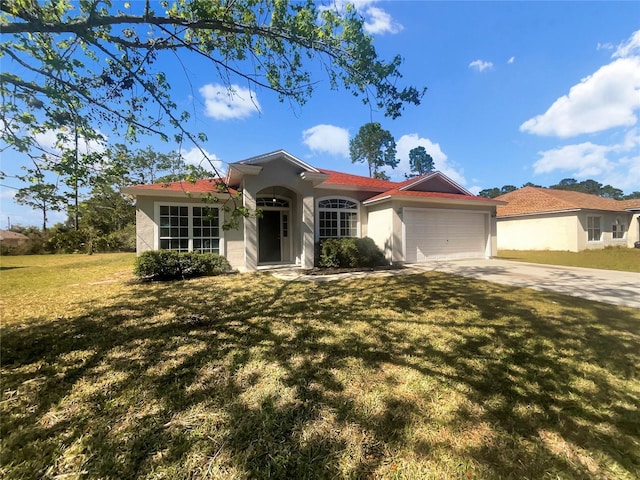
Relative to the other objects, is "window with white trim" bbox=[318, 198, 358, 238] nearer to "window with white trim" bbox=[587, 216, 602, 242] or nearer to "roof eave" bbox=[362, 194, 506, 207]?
"roof eave" bbox=[362, 194, 506, 207]

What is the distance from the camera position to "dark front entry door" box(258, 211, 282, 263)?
1362 cm

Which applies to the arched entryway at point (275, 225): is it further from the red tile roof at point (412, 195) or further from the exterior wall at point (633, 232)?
the exterior wall at point (633, 232)

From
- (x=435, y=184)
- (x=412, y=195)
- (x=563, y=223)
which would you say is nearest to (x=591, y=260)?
(x=563, y=223)

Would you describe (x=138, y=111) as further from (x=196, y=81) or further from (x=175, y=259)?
(x=175, y=259)

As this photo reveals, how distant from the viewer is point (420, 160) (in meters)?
48.9

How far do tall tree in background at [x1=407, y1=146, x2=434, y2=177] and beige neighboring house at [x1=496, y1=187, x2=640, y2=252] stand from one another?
2605cm

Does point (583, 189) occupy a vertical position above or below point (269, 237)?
above

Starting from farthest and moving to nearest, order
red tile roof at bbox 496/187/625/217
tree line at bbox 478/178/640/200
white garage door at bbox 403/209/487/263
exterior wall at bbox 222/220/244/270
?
tree line at bbox 478/178/640/200
red tile roof at bbox 496/187/625/217
white garage door at bbox 403/209/487/263
exterior wall at bbox 222/220/244/270

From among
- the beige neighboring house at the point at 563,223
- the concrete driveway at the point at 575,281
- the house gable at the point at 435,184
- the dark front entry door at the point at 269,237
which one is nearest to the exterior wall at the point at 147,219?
the dark front entry door at the point at 269,237

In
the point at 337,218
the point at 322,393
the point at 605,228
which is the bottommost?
the point at 322,393

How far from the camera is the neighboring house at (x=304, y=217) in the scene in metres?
10.3

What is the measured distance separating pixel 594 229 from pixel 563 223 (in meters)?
3.49

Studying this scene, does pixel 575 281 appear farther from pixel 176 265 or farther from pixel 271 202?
pixel 176 265

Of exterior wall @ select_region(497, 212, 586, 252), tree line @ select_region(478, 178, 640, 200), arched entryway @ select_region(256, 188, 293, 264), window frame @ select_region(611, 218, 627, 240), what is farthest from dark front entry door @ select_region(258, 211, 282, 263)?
tree line @ select_region(478, 178, 640, 200)
